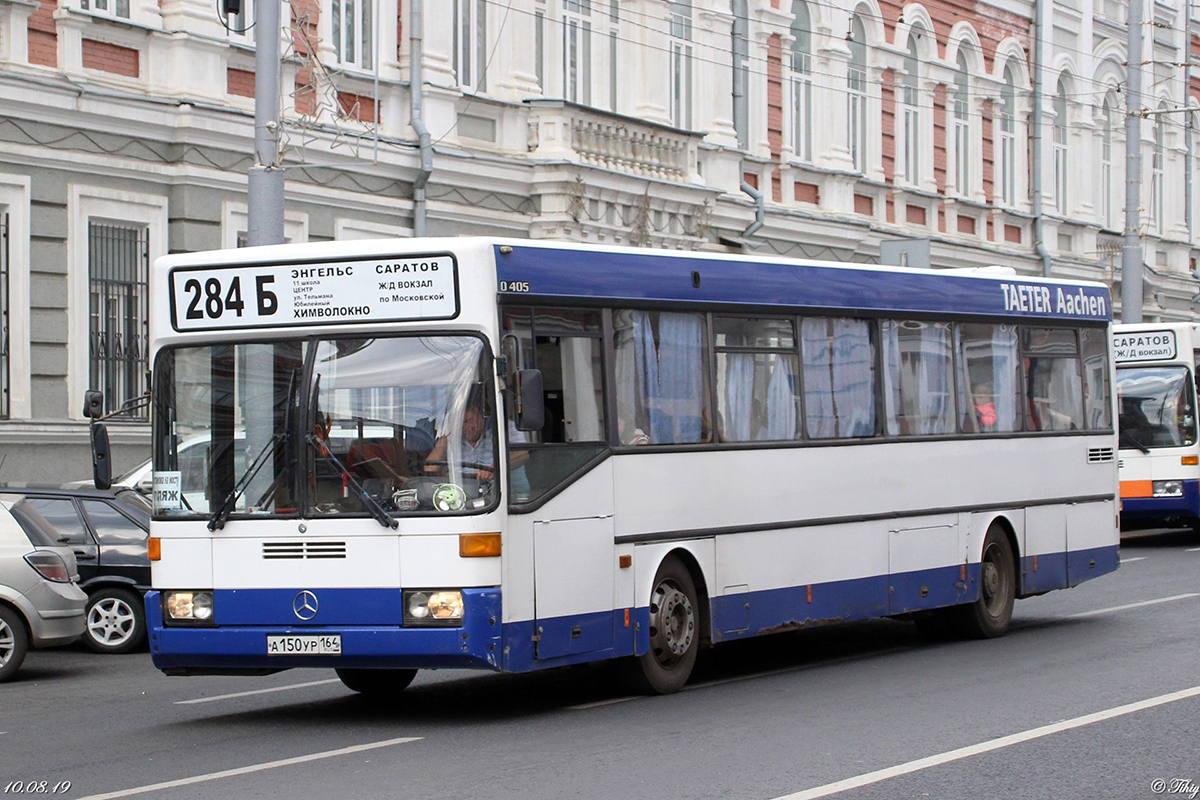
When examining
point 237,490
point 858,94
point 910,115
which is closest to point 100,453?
point 237,490

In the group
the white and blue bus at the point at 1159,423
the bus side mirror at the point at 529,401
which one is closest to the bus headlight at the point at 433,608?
the bus side mirror at the point at 529,401

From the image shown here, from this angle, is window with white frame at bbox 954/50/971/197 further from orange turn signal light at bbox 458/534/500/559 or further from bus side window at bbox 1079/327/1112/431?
orange turn signal light at bbox 458/534/500/559

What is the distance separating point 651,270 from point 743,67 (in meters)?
20.0

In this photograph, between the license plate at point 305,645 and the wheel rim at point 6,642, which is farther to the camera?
the wheel rim at point 6,642

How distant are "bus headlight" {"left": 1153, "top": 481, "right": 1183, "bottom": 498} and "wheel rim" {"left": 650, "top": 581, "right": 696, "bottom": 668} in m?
15.4

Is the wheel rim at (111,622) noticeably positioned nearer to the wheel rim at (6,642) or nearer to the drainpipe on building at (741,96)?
the wheel rim at (6,642)

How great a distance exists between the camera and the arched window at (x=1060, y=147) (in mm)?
41969

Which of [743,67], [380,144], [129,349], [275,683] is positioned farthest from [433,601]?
[743,67]

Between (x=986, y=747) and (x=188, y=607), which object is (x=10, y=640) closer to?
(x=188, y=607)

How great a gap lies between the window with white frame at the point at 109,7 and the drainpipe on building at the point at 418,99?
13.9 feet

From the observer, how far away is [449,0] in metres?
25.1

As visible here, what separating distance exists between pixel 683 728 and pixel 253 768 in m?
2.37

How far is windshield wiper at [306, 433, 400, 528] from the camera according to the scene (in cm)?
1042
